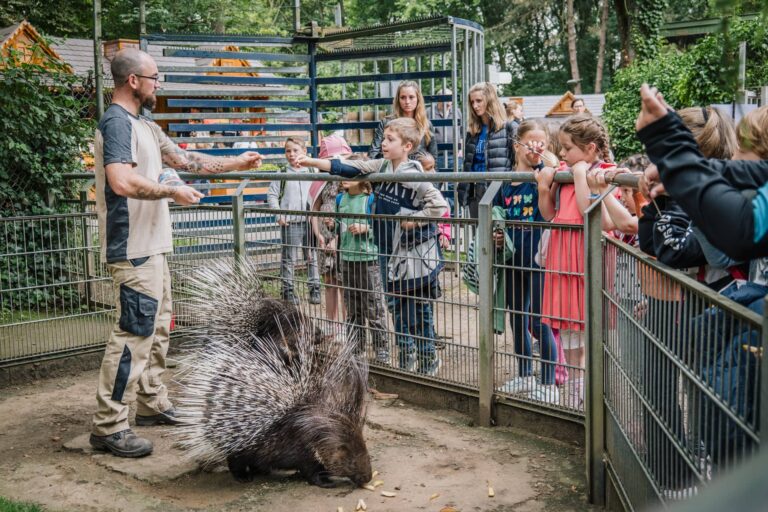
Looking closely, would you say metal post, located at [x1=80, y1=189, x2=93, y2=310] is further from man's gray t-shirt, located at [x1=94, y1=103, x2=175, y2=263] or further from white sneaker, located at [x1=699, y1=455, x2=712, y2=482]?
white sneaker, located at [x1=699, y1=455, x2=712, y2=482]

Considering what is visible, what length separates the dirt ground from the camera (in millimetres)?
4113

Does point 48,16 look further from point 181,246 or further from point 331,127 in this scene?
point 181,246

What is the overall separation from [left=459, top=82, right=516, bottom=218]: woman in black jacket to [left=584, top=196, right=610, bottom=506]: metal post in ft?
13.1

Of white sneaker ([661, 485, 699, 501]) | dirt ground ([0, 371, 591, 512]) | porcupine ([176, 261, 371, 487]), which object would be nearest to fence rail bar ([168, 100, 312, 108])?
dirt ground ([0, 371, 591, 512])

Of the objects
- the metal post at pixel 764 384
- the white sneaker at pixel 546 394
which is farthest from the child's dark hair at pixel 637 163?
the metal post at pixel 764 384

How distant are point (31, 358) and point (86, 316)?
22.9 inches

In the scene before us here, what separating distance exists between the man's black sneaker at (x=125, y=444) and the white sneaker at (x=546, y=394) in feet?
7.57

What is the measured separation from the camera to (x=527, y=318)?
15.7 feet

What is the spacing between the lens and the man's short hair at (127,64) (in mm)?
4938

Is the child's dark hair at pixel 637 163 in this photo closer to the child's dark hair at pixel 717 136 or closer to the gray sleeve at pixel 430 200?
the child's dark hair at pixel 717 136

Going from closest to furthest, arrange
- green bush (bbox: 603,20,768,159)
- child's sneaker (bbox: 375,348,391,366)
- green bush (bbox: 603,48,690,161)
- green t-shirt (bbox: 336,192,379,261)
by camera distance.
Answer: green t-shirt (bbox: 336,192,379,261) < child's sneaker (bbox: 375,348,391,366) < green bush (bbox: 603,20,768,159) < green bush (bbox: 603,48,690,161)

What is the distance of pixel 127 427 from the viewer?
495 cm

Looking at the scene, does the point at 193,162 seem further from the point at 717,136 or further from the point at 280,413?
the point at 717,136

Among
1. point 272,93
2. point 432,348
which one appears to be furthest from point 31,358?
point 272,93
